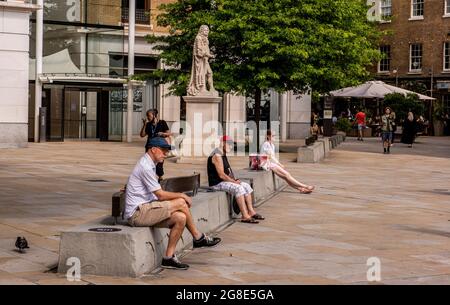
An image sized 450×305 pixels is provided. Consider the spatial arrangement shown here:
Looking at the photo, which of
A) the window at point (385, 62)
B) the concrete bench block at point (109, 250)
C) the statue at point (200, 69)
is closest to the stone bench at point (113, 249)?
the concrete bench block at point (109, 250)

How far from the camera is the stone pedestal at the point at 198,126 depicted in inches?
1036

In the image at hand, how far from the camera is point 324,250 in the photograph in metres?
11.1

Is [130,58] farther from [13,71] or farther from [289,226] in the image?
[289,226]

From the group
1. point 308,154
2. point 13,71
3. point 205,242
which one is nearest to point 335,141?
point 308,154

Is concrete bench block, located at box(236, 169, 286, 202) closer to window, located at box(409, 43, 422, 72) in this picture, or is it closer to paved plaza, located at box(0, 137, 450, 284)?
paved plaza, located at box(0, 137, 450, 284)

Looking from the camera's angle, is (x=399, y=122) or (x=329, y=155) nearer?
(x=329, y=155)

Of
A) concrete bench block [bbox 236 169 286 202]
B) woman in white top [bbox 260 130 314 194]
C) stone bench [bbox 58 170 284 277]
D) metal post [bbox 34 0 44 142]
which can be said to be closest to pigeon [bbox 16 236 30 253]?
stone bench [bbox 58 170 284 277]

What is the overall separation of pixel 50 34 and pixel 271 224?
89.7ft

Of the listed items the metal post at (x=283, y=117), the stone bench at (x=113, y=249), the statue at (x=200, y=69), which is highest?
the statue at (x=200, y=69)

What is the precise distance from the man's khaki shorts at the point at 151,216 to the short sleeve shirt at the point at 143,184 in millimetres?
106

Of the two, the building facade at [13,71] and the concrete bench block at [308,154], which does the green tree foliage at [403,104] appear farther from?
the building facade at [13,71]

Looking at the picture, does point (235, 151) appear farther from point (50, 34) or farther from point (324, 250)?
point (324, 250)

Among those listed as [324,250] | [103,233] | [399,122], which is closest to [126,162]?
[324,250]

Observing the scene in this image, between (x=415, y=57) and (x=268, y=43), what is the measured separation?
108ft
